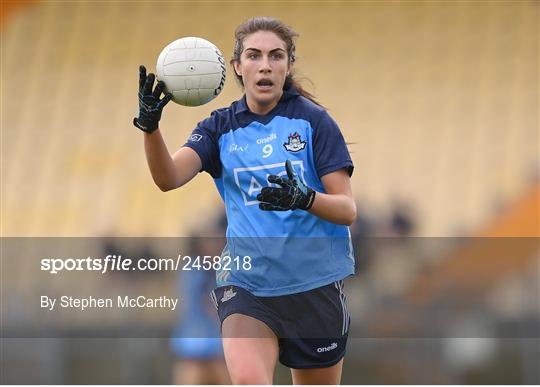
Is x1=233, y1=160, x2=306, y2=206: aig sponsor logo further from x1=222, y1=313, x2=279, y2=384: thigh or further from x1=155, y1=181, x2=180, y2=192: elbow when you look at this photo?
x1=222, y1=313, x2=279, y2=384: thigh

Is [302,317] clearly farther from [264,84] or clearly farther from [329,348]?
[264,84]

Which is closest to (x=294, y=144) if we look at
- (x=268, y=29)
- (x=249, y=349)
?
(x=268, y=29)

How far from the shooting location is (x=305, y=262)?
12.6ft

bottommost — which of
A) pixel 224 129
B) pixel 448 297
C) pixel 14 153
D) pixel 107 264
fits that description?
pixel 224 129

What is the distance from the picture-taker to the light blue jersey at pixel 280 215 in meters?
3.81

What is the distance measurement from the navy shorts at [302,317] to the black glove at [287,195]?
0.47 m

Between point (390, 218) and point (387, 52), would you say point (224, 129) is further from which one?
point (387, 52)

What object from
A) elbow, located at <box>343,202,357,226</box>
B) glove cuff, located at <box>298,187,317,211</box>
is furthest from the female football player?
glove cuff, located at <box>298,187,317,211</box>

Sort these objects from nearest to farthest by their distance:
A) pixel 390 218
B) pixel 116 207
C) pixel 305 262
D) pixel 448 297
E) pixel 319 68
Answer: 1. pixel 305 262
2. pixel 448 297
3. pixel 390 218
4. pixel 116 207
5. pixel 319 68

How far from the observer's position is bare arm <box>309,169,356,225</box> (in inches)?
142

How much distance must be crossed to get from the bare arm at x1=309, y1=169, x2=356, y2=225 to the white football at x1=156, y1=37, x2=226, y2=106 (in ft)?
2.13

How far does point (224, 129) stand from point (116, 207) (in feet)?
25.6

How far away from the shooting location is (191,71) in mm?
3867

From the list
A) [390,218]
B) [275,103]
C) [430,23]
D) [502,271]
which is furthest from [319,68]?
[275,103]
